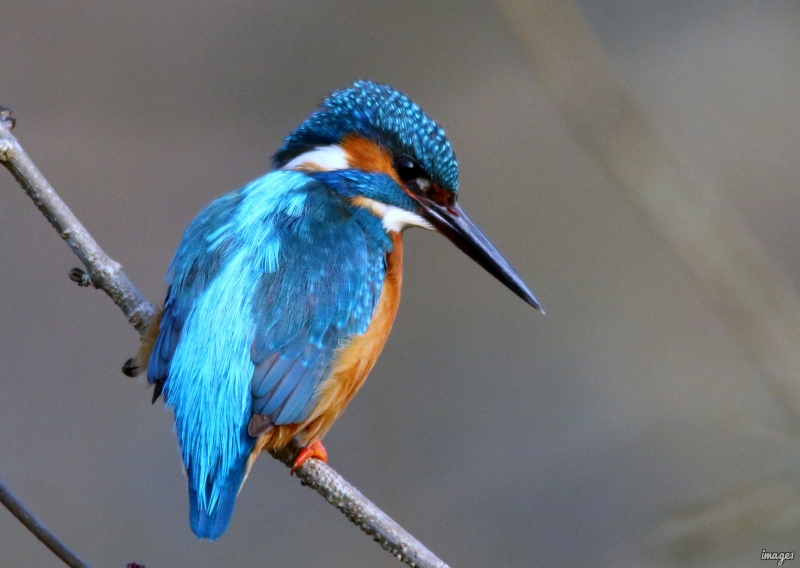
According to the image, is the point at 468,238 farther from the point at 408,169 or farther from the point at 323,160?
the point at 323,160

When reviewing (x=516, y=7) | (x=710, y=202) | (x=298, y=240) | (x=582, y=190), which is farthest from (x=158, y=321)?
(x=582, y=190)

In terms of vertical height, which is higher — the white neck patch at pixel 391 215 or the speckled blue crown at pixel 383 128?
the speckled blue crown at pixel 383 128

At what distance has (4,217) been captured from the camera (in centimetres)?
291

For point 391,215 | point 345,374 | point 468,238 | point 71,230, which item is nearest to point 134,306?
point 71,230

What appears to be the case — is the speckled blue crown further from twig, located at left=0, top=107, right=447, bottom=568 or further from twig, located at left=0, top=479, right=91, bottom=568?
twig, located at left=0, top=479, right=91, bottom=568

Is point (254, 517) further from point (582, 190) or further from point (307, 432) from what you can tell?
point (582, 190)

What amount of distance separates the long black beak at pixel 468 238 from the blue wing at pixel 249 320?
19 cm

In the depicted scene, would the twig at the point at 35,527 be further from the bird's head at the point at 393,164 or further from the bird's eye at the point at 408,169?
the bird's eye at the point at 408,169

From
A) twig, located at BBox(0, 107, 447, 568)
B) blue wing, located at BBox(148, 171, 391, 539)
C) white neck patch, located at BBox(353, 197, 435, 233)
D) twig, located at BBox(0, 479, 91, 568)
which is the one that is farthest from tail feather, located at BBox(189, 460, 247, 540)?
white neck patch, located at BBox(353, 197, 435, 233)

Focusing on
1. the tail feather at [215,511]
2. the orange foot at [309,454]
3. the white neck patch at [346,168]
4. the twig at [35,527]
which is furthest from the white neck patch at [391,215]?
the twig at [35,527]

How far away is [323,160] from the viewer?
174 cm

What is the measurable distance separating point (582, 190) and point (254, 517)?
68.1 inches

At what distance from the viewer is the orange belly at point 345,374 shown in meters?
1.48

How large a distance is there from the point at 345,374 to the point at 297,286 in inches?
7.4
